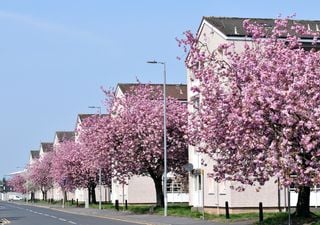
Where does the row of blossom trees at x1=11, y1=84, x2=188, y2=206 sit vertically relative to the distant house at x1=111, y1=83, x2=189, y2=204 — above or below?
above

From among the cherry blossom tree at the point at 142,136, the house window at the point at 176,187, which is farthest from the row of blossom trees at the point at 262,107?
the house window at the point at 176,187

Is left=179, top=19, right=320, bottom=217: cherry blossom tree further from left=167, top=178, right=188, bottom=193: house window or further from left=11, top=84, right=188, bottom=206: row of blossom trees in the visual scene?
left=167, top=178, right=188, bottom=193: house window

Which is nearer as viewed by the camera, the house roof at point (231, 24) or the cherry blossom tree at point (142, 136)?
the house roof at point (231, 24)

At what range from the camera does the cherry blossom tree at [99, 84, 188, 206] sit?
4517 cm

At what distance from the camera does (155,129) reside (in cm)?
4503

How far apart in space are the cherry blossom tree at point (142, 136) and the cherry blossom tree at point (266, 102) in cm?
2042

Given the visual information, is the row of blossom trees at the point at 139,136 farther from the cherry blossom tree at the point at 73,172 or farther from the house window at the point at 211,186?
the cherry blossom tree at the point at 73,172

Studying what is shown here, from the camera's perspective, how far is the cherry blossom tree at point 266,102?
2056 cm

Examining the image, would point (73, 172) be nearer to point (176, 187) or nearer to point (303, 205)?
point (176, 187)

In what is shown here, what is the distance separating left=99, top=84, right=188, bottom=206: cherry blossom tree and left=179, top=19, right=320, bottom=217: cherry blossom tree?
67.0 ft

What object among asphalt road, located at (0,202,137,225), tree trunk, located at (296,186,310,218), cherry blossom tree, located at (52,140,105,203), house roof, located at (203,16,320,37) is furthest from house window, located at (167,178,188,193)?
tree trunk, located at (296,186,310,218)

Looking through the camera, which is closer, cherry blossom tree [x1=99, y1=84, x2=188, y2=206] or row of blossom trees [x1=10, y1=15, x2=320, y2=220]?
row of blossom trees [x1=10, y1=15, x2=320, y2=220]

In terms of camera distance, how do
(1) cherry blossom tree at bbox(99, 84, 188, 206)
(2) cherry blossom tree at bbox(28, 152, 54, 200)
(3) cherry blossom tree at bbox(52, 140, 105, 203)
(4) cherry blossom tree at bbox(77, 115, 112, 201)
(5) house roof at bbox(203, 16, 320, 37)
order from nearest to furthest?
(5) house roof at bbox(203, 16, 320, 37) → (1) cherry blossom tree at bbox(99, 84, 188, 206) → (4) cherry blossom tree at bbox(77, 115, 112, 201) → (3) cherry blossom tree at bbox(52, 140, 105, 203) → (2) cherry blossom tree at bbox(28, 152, 54, 200)

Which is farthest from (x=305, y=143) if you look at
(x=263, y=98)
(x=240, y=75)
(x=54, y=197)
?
(x=54, y=197)
